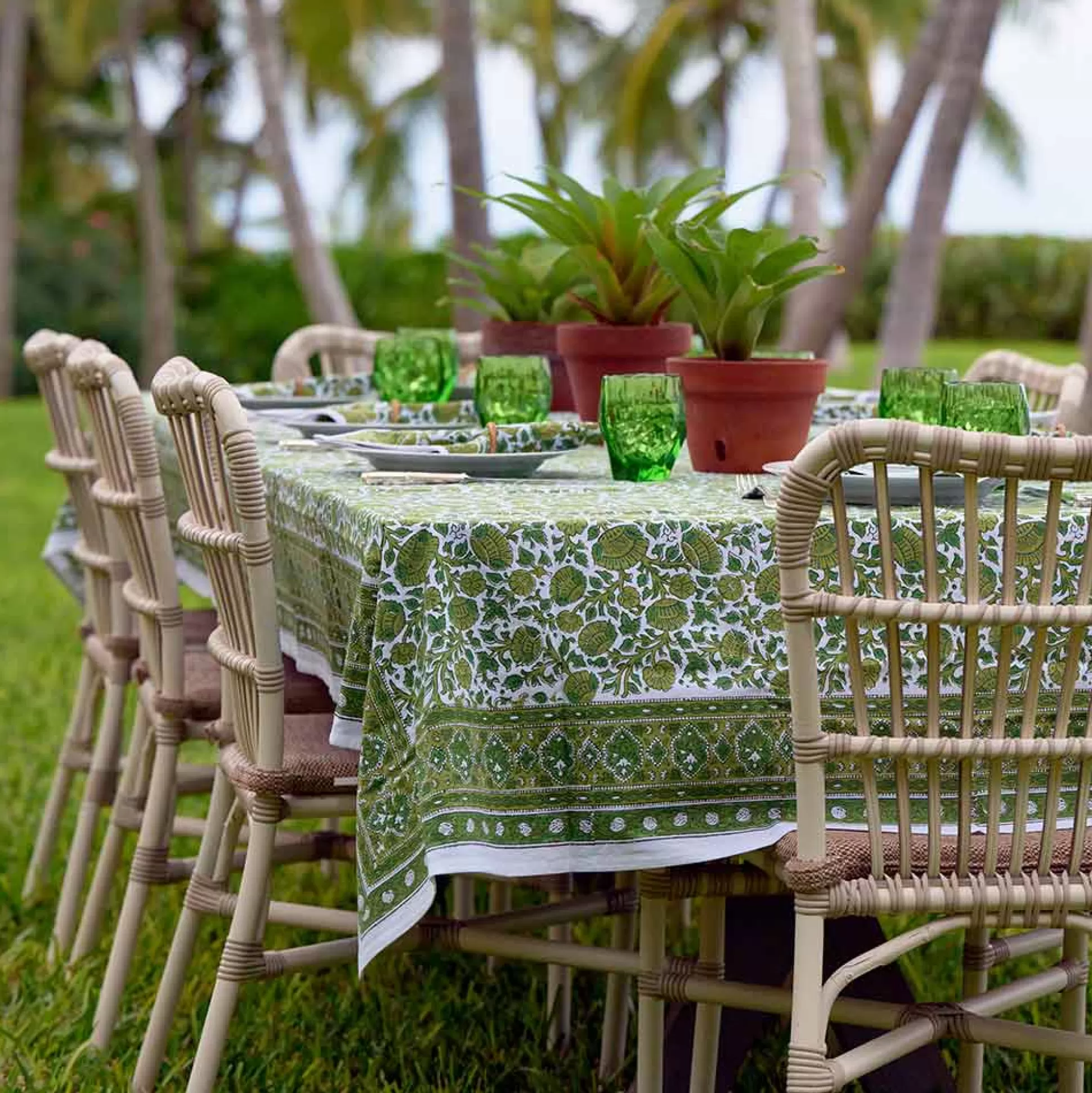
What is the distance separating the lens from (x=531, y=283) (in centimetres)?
391

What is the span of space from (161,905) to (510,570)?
207 centimetres

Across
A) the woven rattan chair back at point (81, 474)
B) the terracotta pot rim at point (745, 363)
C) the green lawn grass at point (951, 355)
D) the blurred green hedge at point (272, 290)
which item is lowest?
the green lawn grass at point (951, 355)

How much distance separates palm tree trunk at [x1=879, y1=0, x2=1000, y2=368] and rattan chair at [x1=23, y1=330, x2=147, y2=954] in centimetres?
461

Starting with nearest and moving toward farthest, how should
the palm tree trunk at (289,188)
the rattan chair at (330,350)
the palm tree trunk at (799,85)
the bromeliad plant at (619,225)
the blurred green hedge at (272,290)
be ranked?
the bromeliad plant at (619,225) < the rattan chair at (330,350) < the palm tree trunk at (799,85) < the palm tree trunk at (289,188) < the blurred green hedge at (272,290)

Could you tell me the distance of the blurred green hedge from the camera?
2155 centimetres

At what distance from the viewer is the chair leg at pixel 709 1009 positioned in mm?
2672

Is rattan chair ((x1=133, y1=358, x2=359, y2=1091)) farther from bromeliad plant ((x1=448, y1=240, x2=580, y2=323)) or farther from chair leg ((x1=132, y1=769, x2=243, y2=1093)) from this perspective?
bromeliad plant ((x1=448, y1=240, x2=580, y2=323))

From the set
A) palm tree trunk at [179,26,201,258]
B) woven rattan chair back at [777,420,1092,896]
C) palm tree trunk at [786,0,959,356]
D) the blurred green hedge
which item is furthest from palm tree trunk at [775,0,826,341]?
palm tree trunk at [179,26,201,258]

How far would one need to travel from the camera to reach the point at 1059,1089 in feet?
8.72

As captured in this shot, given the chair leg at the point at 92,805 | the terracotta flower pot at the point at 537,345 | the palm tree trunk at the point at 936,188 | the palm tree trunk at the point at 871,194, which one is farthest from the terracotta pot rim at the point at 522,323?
the palm tree trunk at the point at 871,194

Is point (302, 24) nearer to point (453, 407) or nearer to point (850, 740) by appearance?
point (453, 407)

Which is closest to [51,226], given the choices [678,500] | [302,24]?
[302,24]

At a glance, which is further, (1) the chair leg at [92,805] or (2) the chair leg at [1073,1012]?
(1) the chair leg at [92,805]

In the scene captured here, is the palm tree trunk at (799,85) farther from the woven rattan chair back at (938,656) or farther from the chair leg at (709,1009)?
the woven rattan chair back at (938,656)
